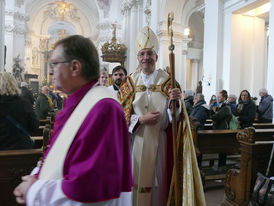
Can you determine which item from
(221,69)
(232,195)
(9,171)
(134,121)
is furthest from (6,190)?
(221,69)

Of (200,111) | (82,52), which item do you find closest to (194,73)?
(200,111)

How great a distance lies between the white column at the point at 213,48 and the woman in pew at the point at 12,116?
7.21m

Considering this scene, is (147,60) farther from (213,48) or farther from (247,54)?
(247,54)

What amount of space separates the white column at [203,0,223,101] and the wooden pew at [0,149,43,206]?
7411 millimetres

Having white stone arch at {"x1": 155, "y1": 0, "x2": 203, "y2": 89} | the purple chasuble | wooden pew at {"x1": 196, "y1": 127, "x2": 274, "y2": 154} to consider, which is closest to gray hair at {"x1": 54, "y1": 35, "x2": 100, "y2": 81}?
the purple chasuble

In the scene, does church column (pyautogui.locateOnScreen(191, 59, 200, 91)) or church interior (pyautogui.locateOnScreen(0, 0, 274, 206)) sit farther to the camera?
church column (pyautogui.locateOnScreen(191, 59, 200, 91))

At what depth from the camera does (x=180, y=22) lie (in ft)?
40.7

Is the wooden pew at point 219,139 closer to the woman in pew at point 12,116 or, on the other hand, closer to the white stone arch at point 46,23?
the woman in pew at point 12,116

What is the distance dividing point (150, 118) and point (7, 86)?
1553 mm

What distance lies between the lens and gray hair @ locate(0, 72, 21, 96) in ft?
8.59

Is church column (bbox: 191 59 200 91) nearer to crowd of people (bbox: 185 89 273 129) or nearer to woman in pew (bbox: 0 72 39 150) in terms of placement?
crowd of people (bbox: 185 89 273 129)

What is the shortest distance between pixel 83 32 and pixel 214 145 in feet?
89.6

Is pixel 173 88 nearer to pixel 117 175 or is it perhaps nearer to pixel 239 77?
pixel 117 175

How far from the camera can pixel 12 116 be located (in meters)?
2.62
